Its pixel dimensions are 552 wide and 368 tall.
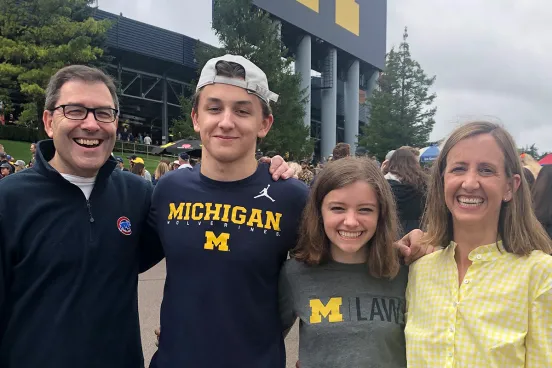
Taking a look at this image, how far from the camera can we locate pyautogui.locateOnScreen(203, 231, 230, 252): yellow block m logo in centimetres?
207

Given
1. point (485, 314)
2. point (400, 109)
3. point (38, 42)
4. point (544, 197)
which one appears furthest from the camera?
point (400, 109)

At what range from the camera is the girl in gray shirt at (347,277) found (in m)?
1.97

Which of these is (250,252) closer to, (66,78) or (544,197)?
(66,78)

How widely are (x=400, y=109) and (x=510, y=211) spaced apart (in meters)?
32.3

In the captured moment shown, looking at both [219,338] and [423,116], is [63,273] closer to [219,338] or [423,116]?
[219,338]

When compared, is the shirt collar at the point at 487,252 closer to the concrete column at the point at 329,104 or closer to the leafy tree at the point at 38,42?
the leafy tree at the point at 38,42

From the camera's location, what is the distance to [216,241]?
2076 millimetres

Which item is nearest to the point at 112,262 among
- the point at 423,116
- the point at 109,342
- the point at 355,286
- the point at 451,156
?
the point at 109,342

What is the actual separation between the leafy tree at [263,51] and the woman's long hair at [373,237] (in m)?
19.4

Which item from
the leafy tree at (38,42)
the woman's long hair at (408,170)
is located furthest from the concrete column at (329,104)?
the woman's long hair at (408,170)

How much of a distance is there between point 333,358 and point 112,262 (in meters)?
1.14

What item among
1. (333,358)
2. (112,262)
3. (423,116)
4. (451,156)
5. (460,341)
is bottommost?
(333,358)

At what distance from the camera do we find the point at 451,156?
6.70 ft

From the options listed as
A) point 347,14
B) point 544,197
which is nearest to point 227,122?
point 544,197
